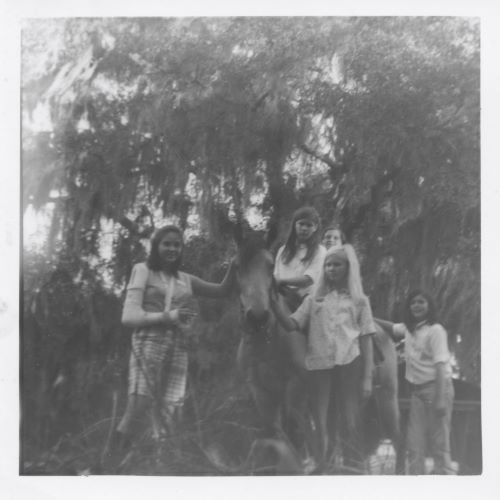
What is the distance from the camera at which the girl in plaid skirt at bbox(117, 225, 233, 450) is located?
512 cm

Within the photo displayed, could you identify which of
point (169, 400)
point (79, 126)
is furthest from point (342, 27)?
point (169, 400)

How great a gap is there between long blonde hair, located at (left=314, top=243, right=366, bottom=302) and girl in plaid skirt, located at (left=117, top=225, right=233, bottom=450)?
1.83 ft

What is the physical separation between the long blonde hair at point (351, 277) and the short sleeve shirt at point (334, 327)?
0.04 metres

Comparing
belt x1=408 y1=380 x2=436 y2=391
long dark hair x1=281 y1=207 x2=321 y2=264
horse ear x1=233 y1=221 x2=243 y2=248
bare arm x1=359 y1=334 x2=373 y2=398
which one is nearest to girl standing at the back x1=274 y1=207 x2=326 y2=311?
long dark hair x1=281 y1=207 x2=321 y2=264

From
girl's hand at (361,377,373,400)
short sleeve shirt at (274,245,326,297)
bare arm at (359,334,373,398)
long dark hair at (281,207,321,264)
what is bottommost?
girl's hand at (361,377,373,400)

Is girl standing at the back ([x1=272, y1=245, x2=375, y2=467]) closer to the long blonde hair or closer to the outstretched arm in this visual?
the long blonde hair

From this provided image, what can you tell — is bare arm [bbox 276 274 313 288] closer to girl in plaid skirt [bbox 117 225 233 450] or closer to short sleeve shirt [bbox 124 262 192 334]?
girl in plaid skirt [bbox 117 225 233 450]

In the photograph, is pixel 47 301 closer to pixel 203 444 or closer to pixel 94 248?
pixel 94 248

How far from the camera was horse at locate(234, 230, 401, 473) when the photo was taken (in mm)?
5125

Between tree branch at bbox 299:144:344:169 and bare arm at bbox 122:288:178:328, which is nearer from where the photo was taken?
bare arm at bbox 122:288:178:328

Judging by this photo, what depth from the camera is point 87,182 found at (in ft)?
17.1

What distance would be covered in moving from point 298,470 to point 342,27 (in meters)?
2.70

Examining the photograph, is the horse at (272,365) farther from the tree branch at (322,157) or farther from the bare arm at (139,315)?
the tree branch at (322,157)

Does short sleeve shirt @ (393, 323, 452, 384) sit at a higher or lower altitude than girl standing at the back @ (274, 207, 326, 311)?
lower
